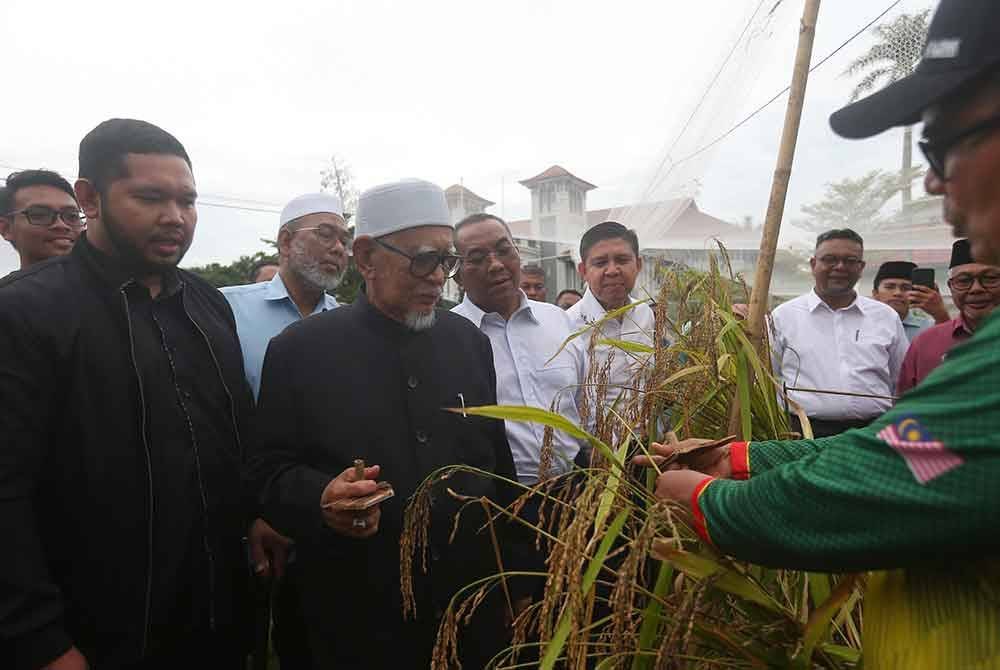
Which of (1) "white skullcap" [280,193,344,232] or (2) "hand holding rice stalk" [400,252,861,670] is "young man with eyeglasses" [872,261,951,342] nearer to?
(2) "hand holding rice stalk" [400,252,861,670]

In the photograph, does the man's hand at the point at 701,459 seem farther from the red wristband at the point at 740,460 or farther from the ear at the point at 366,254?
the ear at the point at 366,254

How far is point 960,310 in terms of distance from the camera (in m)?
3.37

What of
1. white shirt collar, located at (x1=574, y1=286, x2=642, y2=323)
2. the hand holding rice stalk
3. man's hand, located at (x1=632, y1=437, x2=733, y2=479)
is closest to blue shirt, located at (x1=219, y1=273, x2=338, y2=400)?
white shirt collar, located at (x1=574, y1=286, x2=642, y2=323)

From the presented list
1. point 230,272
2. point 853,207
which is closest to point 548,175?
point 230,272

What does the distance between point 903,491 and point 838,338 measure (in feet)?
11.3

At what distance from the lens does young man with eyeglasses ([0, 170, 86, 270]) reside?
295 cm

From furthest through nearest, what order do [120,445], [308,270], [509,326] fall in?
[308,270]
[509,326]
[120,445]

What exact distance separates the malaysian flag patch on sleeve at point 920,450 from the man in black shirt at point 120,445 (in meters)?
1.73

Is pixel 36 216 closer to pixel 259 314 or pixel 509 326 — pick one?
pixel 259 314

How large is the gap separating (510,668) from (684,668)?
0.31 m

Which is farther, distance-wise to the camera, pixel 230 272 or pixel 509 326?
pixel 230 272

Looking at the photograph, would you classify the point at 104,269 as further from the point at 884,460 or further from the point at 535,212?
the point at 535,212

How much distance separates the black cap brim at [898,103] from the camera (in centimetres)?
80

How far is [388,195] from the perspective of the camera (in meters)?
2.19
